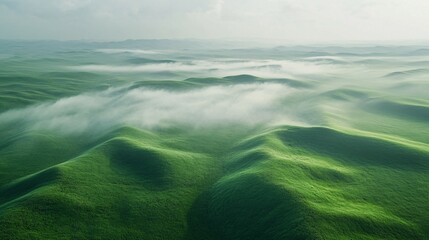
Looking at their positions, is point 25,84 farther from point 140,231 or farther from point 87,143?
point 140,231

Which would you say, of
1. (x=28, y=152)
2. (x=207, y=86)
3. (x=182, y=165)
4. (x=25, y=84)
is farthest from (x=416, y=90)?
(x=25, y=84)

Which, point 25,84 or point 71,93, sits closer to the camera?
point 71,93

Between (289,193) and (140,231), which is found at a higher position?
(289,193)

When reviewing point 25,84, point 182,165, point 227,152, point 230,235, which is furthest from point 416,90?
point 25,84

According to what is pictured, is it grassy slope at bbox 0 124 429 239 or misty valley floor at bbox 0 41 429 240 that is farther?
misty valley floor at bbox 0 41 429 240

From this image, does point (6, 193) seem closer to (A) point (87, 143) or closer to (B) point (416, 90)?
(A) point (87, 143)

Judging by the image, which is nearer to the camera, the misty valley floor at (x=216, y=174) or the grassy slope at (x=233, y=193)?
the grassy slope at (x=233, y=193)

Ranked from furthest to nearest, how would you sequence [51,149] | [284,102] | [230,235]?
[284,102], [51,149], [230,235]

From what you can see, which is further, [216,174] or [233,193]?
[216,174]

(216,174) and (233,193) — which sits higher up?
(233,193)

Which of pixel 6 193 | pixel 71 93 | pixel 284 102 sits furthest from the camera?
pixel 71 93
